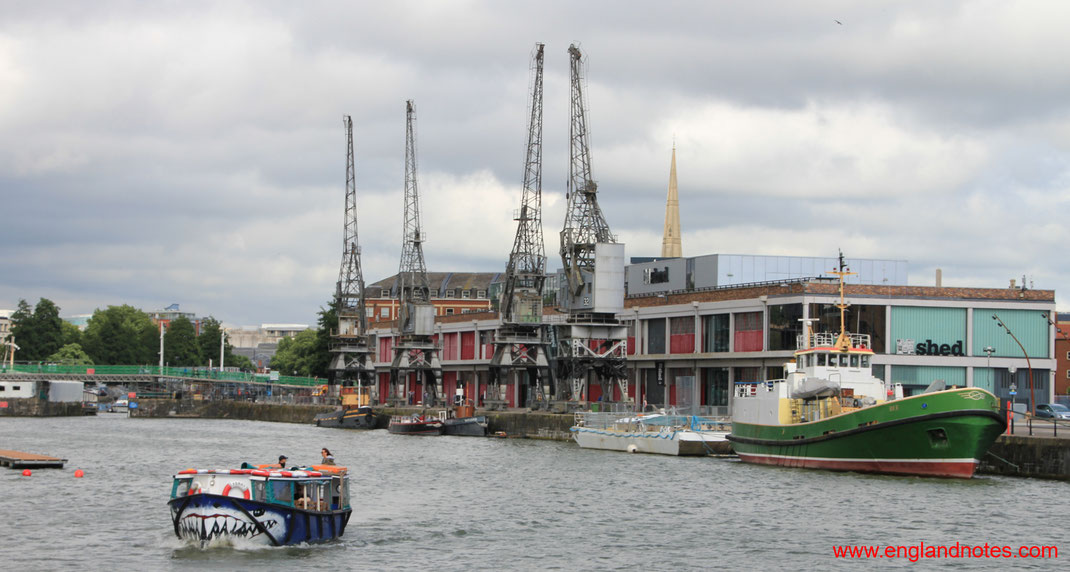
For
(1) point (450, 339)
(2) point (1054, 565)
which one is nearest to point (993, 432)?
(2) point (1054, 565)

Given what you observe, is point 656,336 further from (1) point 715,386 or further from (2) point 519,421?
(2) point 519,421

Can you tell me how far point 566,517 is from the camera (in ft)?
144

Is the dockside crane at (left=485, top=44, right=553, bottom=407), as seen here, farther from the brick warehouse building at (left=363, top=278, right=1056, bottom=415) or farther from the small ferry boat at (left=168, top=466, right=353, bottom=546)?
the small ferry boat at (left=168, top=466, right=353, bottom=546)

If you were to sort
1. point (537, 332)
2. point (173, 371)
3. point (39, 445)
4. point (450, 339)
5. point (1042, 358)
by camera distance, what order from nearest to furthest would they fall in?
1. point (39, 445)
2. point (1042, 358)
3. point (537, 332)
4. point (450, 339)
5. point (173, 371)

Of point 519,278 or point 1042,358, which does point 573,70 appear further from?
point 1042,358

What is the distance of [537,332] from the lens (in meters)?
111

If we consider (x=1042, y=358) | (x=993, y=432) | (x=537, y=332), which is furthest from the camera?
(x=537, y=332)

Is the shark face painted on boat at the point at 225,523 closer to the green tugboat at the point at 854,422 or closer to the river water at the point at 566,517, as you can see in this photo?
the river water at the point at 566,517

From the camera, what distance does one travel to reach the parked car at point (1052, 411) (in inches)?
3273

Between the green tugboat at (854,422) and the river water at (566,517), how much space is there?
3.37 feet

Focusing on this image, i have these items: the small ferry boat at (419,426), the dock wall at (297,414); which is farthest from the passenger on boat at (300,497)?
the small ferry boat at (419,426)

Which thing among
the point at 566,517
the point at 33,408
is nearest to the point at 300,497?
the point at 566,517

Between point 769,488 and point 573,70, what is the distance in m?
66.0

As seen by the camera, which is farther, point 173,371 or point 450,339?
point 173,371
